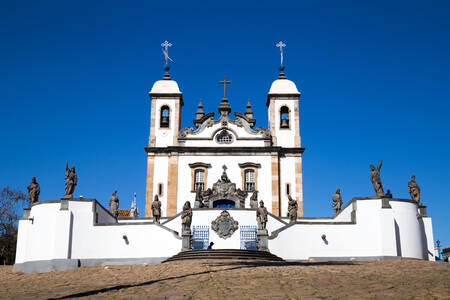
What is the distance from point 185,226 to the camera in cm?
2527

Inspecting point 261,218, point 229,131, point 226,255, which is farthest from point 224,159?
point 226,255

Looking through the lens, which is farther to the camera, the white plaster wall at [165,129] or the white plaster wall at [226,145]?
the white plaster wall at [165,129]

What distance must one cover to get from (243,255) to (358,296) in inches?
394

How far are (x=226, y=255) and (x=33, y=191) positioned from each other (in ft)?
37.4

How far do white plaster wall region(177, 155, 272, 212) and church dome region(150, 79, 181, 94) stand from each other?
587 cm

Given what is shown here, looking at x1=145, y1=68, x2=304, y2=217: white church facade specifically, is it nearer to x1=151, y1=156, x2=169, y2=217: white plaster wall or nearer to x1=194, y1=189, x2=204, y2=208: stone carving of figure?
x1=151, y1=156, x2=169, y2=217: white plaster wall

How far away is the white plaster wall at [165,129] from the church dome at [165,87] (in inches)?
24.9

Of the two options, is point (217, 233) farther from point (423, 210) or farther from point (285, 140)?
point (285, 140)

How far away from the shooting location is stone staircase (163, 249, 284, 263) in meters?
21.8

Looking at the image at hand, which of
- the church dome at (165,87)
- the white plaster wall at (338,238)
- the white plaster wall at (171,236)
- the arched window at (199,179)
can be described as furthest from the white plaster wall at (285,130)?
the white plaster wall at (338,238)

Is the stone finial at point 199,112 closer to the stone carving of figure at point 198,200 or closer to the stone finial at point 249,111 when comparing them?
the stone finial at point 249,111

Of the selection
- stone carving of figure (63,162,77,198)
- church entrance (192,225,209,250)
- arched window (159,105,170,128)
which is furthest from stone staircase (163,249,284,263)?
arched window (159,105,170,128)

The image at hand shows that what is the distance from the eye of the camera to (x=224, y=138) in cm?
3712

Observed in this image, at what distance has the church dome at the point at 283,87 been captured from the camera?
39.5m
